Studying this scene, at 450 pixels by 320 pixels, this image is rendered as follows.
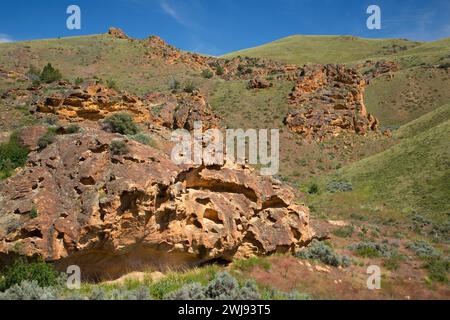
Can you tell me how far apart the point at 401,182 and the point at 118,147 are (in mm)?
21643

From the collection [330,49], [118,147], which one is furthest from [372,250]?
[330,49]

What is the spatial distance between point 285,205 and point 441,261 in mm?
6160

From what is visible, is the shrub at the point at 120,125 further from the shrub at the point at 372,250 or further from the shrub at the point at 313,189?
the shrub at the point at 313,189

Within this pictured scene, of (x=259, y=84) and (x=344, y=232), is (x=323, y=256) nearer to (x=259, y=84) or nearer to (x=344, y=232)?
(x=344, y=232)

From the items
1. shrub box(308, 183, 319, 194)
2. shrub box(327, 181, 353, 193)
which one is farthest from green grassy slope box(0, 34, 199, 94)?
shrub box(327, 181, 353, 193)

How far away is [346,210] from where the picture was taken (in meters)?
23.4

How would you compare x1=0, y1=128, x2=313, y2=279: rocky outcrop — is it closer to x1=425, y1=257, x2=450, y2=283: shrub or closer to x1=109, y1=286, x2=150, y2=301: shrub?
x1=109, y1=286, x2=150, y2=301: shrub

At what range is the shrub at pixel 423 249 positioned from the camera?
14.4 meters

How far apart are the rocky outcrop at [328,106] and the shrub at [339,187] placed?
8.76 m

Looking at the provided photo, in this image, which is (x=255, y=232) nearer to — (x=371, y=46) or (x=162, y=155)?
(x=162, y=155)

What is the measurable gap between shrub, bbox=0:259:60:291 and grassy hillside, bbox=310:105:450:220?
58.8 feet

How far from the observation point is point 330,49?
11675 cm

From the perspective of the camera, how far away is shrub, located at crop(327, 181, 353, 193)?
27514 millimetres

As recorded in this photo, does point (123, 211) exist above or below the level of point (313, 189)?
above
